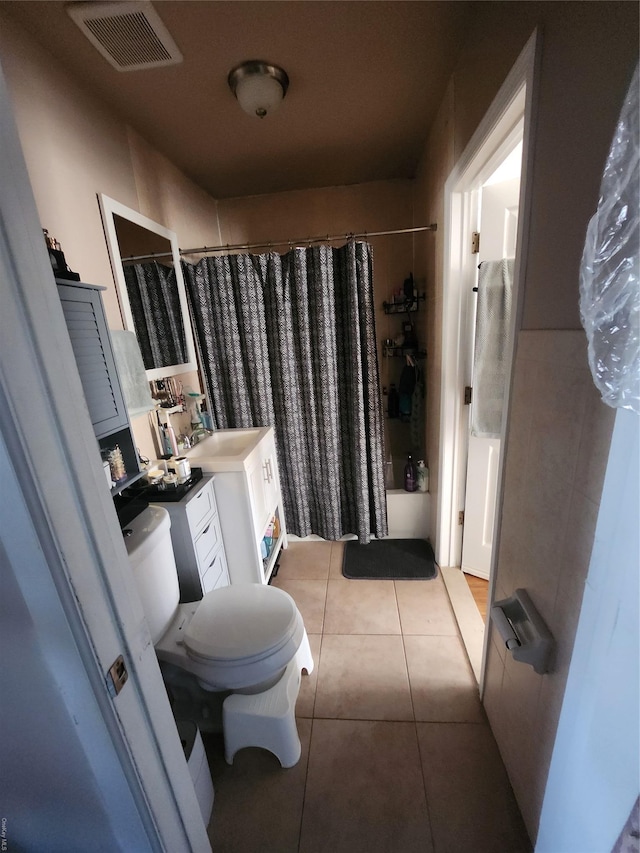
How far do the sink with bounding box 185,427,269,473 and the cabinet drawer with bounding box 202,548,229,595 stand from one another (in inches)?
16.7

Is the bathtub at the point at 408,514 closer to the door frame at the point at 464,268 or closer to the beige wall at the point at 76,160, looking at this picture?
the door frame at the point at 464,268

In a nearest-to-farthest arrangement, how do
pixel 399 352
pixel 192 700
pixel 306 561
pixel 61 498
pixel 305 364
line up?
pixel 61 498 → pixel 192 700 → pixel 305 364 → pixel 306 561 → pixel 399 352

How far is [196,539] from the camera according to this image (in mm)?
1375

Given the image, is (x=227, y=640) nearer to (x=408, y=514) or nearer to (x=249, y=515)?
(x=249, y=515)

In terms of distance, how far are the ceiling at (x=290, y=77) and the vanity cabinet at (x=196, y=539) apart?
63.9 inches

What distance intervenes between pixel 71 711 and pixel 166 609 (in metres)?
0.69

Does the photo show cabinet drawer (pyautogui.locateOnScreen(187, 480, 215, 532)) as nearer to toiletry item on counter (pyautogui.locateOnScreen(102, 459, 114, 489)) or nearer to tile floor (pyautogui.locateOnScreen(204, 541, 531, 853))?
toiletry item on counter (pyautogui.locateOnScreen(102, 459, 114, 489))

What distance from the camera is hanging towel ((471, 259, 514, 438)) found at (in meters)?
1.48

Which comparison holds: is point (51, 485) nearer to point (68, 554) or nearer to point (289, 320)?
point (68, 554)

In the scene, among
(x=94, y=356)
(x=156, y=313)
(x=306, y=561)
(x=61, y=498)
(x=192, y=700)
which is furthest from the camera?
(x=306, y=561)

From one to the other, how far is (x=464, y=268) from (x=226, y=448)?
161 centimetres

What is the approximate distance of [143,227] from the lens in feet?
5.31

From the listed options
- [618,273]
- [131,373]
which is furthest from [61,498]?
[131,373]

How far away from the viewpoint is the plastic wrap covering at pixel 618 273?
18.6 inches
